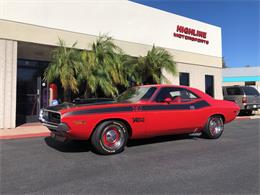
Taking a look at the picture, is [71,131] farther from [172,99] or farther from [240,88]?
[240,88]

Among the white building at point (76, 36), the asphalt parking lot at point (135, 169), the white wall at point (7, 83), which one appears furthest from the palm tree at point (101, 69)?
the asphalt parking lot at point (135, 169)

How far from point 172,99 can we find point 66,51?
5974 millimetres

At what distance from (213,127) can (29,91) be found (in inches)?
367

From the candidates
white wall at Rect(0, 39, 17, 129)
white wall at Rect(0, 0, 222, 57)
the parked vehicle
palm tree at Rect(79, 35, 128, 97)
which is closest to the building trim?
white wall at Rect(0, 0, 222, 57)

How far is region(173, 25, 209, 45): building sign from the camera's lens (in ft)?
55.9

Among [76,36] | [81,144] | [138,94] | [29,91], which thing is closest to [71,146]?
[81,144]

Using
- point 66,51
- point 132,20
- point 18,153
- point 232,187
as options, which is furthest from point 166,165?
point 132,20

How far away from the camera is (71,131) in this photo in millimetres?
5477

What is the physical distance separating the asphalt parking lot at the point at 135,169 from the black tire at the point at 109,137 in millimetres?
195

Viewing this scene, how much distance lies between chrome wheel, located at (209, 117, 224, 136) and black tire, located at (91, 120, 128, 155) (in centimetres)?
300

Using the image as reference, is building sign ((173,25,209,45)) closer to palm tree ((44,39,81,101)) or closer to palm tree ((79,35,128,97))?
palm tree ((79,35,128,97))

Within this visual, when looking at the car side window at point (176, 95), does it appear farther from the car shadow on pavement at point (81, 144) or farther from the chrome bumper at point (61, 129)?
the chrome bumper at point (61, 129)

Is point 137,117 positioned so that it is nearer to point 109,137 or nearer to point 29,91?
point 109,137

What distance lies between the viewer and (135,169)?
4.80 metres
